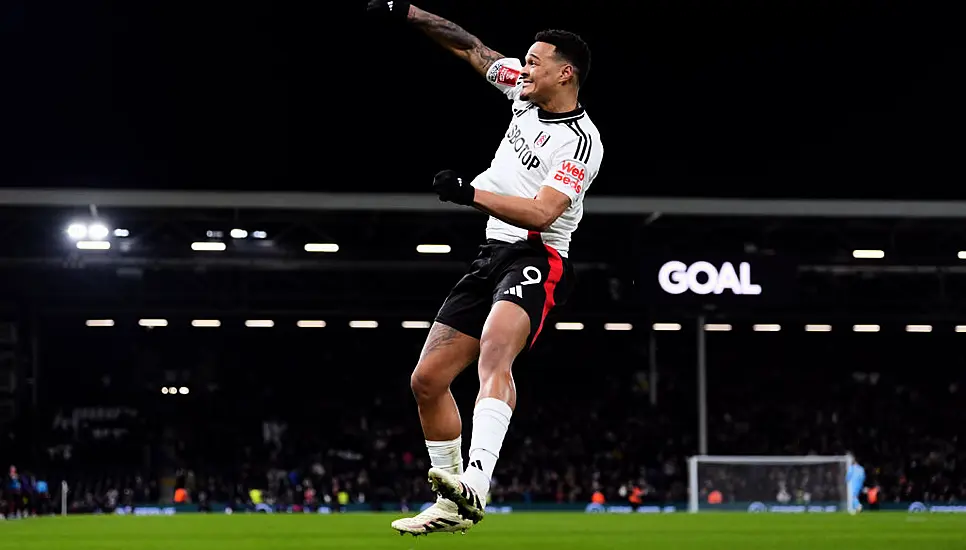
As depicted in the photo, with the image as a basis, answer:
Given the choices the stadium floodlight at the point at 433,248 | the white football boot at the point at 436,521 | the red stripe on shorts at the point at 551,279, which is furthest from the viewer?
the stadium floodlight at the point at 433,248

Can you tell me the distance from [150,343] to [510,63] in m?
33.2

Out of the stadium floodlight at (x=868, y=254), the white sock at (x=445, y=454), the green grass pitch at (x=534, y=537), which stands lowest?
the green grass pitch at (x=534, y=537)

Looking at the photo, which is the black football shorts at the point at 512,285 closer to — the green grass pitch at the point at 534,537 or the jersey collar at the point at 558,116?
the jersey collar at the point at 558,116

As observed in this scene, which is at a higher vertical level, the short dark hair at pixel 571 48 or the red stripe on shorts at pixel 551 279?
the short dark hair at pixel 571 48

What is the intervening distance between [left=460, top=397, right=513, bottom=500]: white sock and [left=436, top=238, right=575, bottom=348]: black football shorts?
478 millimetres

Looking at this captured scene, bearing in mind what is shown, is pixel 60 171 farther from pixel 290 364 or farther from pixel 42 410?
pixel 290 364

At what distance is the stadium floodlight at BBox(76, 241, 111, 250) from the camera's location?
28.7 metres

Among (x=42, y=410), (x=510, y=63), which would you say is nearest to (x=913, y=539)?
(x=510, y=63)

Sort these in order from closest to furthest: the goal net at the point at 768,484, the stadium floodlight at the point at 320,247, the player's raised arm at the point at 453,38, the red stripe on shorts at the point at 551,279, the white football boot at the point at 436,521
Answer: the white football boot at the point at 436,521 → the red stripe on shorts at the point at 551,279 → the player's raised arm at the point at 453,38 → the goal net at the point at 768,484 → the stadium floodlight at the point at 320,247

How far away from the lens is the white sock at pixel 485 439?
660cm

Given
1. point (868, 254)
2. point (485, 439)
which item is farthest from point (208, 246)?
point (485, 439)

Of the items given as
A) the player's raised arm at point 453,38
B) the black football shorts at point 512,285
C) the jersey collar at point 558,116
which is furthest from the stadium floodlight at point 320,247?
the jersey collar at point 558,116

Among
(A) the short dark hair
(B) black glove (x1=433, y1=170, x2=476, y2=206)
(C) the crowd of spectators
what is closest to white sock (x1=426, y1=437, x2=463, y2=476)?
(B) black glove (x1=433, y1=170, x2=476, y2=206)

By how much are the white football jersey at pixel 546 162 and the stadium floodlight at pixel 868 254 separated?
2401cm
